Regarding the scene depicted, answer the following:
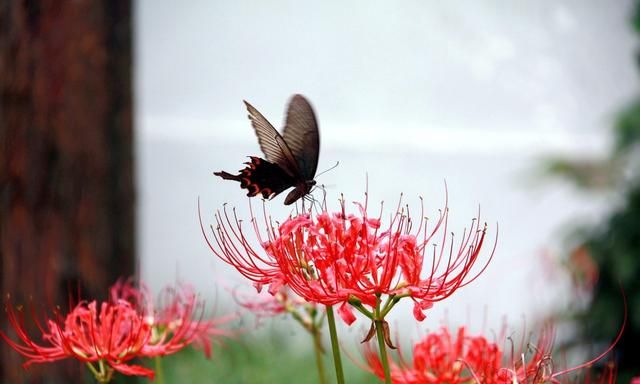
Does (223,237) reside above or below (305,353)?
above

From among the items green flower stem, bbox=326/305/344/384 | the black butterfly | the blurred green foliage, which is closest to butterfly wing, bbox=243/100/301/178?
the black butterfly

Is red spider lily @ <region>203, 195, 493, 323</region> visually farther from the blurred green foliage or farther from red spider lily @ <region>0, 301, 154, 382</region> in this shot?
→ the blurred green foliage

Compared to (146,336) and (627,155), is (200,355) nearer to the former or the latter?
(627,155)

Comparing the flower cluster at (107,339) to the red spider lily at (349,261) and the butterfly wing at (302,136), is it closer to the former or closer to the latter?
the red spider lily at (349,261)

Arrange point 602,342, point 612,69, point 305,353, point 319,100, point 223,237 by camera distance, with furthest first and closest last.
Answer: point 612,69, point 319,100, point 305,353, point 602,342, point 223,237

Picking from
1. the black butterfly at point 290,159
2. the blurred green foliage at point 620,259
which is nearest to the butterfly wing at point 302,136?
the black butterfly at point 290,159

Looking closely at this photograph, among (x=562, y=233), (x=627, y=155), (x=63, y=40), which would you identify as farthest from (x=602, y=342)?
(x=63, y=40)

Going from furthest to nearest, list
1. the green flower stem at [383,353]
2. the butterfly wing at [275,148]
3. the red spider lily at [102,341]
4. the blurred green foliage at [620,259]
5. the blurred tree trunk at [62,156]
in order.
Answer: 1. the blurred green foliage at [620,259]
2. the blurred tree trunk at [62,156]
3. the butterfly wing at [275,148]
4. the red spider lily at [102,341]
5. the green flower stem at [383,353]
